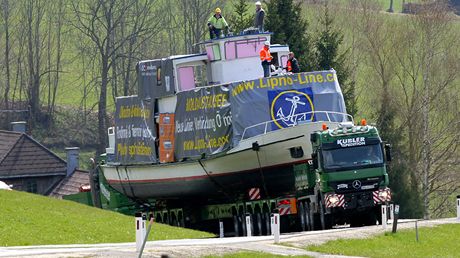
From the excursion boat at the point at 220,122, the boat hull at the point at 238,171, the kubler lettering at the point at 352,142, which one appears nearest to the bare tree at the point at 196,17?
the excursion boat at the point at 220,122

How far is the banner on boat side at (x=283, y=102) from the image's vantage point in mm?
41156

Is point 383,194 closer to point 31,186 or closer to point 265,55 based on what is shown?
point 265,55

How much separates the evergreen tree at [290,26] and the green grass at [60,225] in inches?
1107

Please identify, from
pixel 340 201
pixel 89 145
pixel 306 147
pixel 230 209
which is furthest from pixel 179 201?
pixel 89 145

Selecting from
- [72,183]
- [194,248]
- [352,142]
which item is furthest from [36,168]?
[194,248]

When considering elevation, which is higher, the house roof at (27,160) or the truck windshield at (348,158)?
the house roof at (27,160)

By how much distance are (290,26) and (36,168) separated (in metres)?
16.4

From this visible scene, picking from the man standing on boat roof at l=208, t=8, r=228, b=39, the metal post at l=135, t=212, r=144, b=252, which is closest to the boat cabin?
the man standing on boat roof at l=208, t=8, r=228, b=39

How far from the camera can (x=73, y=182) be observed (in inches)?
2795

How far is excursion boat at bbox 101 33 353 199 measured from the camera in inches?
1622

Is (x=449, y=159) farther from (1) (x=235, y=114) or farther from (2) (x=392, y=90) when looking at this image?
(1) (x=235, y=114)

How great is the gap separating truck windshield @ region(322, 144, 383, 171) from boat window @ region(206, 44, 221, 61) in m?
9.81

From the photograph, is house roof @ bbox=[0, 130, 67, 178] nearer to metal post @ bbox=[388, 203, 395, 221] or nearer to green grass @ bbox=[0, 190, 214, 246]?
green grass @ bbox=[0, 190, 214, 246]

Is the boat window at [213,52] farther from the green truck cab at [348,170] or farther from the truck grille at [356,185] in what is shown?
the truck grille at [356,185]
